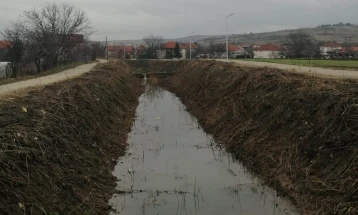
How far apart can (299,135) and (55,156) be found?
292 inches

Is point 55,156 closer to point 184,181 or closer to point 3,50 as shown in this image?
point 184,181

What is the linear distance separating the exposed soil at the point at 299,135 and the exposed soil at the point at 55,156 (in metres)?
4.88

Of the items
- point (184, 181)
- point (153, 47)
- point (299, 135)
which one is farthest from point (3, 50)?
point (153, 47)

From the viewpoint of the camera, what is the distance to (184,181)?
40.5 ft

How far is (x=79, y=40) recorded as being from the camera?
60.1 meters

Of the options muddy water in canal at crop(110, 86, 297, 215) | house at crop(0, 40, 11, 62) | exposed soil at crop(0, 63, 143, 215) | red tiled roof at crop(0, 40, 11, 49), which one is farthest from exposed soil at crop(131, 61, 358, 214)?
house at crop(0, 40, 11, 62)

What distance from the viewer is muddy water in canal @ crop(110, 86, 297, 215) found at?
1030 cm

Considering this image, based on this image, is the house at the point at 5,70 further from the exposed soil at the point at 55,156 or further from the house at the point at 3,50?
the exposed soil at the point at 55,156

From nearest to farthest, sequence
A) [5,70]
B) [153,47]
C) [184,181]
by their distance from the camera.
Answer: [184,181]
[5,70]
[153,47]

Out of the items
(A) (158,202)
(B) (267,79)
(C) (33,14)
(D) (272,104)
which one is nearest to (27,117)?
(A) (158,202)

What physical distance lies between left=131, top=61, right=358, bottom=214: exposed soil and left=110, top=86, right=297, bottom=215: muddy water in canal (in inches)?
24.7

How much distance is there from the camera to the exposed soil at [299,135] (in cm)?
973

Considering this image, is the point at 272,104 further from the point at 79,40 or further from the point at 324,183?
the point at 79,40

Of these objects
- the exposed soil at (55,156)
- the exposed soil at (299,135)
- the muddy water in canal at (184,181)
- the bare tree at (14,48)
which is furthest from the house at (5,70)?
the exposed soil at (299,135)
